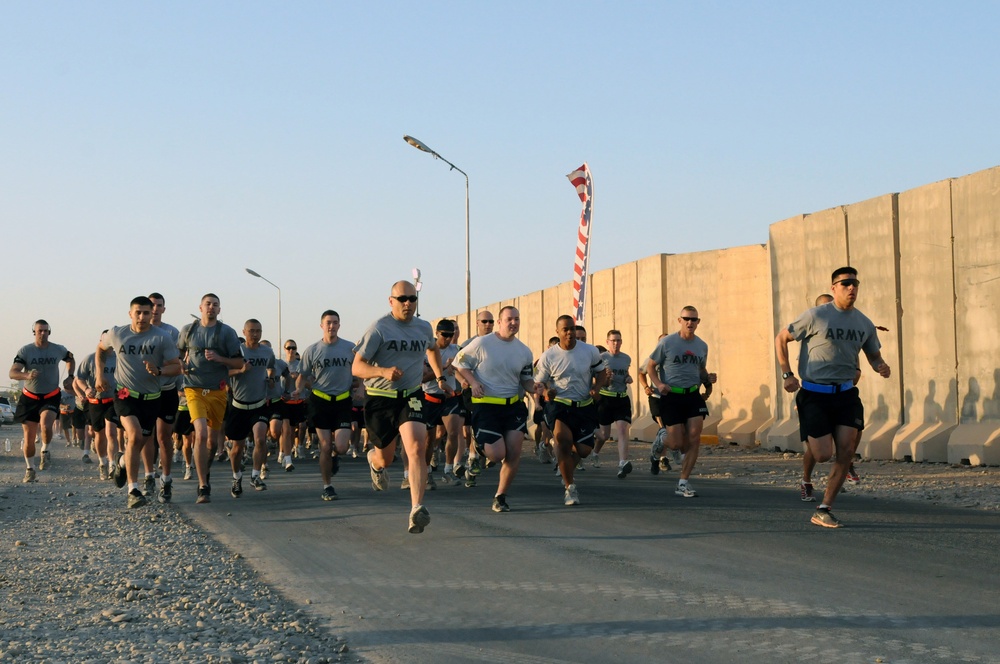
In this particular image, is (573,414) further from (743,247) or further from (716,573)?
(743,247)

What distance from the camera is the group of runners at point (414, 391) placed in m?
10.2

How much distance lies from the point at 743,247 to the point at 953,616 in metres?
19.9

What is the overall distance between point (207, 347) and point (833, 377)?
645 centimetres

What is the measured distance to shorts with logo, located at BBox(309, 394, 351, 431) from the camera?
47.0ft

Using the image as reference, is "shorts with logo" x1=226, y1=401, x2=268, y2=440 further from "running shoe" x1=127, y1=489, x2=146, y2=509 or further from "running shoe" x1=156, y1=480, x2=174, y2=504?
"running shoe" x1=127, y1=489, x2=146, y2=509

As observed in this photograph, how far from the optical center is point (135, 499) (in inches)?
479

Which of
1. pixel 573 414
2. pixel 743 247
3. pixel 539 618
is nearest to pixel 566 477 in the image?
pixel 573 414

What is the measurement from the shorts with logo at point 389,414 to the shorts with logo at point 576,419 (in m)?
2.22

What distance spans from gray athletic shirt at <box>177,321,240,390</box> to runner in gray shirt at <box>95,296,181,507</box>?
0.54m

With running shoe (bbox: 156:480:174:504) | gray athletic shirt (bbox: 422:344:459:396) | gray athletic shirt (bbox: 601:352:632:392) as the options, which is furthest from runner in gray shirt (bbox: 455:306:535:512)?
gray athletic shirt (bbox: 601:352:632:392)

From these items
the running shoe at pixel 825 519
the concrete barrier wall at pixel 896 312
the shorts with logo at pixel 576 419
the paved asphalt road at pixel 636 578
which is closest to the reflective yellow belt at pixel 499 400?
the shorts with logo at pixel 576 419

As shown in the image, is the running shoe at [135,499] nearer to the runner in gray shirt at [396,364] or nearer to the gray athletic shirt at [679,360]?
the runner in gray shirt at [396,364]

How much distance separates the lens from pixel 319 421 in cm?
1430

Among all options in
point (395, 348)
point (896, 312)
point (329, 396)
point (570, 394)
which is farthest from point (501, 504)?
point (896, 312)
